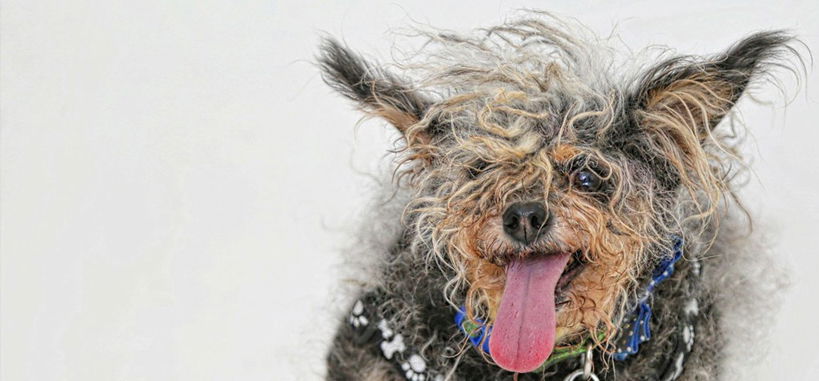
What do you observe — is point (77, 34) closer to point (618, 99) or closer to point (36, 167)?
point (36, 167)

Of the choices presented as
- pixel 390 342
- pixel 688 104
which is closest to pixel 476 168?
pixel 688 104

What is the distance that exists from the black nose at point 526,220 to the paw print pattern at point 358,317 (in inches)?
30.3

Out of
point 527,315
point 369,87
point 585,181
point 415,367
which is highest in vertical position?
point 369,87

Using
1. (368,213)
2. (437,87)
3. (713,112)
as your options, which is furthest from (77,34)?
(713,112)

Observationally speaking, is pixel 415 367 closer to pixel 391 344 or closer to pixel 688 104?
pixel 391 344

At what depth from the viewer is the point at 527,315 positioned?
2.71 meters

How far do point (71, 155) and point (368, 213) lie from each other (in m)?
1.60

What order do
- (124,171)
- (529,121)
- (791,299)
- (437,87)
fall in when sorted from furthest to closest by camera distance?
(124,171) < (791,299) < (437,87) < (529,121)

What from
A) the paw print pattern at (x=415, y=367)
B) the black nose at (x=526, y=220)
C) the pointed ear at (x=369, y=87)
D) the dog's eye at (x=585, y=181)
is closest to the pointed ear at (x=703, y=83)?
the dog's eye at (x=585, y=181)

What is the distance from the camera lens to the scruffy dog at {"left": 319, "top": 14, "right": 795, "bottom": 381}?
2631 mm

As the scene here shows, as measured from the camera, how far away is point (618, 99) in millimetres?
2727

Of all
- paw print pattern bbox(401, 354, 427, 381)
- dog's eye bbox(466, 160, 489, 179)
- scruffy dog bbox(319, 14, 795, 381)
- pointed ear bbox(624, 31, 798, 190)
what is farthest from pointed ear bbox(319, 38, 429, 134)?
paw print pattern bbox(401, 354, 427, 381)

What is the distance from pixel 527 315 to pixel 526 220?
0.30 meters

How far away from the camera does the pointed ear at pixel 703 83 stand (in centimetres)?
258
